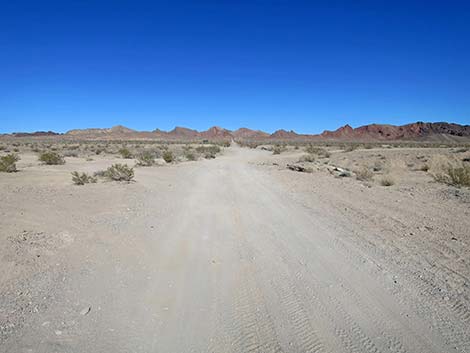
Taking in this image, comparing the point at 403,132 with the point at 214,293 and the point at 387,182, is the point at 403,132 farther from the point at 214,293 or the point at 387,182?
the point at 214,293

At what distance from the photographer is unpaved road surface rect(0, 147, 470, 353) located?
3352 mm

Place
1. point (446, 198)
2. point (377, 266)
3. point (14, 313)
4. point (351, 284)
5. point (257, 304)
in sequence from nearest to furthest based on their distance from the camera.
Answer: point (14, 313) → point (257, 304) → point (351, 284) → point (377, 266) → point (446, 198)

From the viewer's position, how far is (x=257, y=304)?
4.02 meters

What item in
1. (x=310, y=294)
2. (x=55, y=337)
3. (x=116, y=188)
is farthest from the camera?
(x=116, y=188)

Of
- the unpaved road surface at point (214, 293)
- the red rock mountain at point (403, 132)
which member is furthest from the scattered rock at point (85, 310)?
the red rock mountain at point (403, 132)

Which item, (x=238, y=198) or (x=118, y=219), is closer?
(x=118, y=219)

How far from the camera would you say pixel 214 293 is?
433 centimetres

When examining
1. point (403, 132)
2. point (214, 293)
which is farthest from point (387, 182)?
point (403, 132)

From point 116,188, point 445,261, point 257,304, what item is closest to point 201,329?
point 257,304

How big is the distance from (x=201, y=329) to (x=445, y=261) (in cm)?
429

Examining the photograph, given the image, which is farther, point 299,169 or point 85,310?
point 299,169

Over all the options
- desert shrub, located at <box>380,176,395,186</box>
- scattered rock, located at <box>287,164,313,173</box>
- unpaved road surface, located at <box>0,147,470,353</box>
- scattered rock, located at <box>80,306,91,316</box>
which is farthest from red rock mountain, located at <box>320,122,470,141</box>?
scattered rock, located at <box>80,306,91,316</box>

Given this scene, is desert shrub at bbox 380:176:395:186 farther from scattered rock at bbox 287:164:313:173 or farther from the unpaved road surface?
the unpaved road surface

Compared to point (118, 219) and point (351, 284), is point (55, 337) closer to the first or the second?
point (351, 284)
